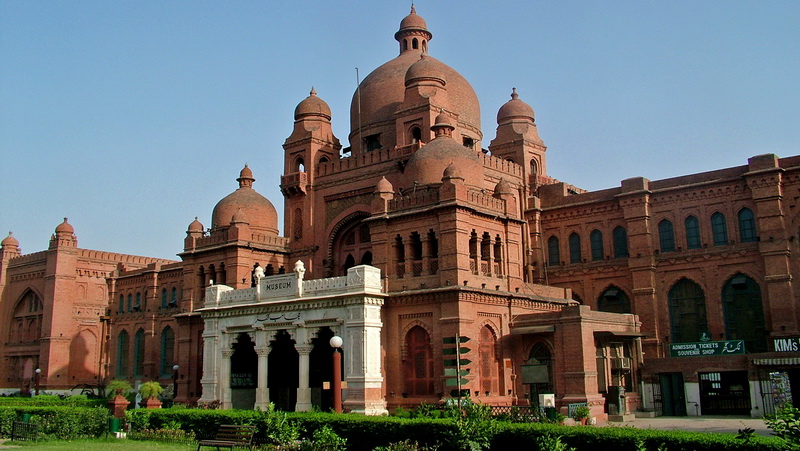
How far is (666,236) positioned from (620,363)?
7929 millimetres

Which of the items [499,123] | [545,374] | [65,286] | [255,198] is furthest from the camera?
[65,286]

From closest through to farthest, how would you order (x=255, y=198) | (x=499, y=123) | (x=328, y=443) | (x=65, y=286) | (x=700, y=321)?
(x=328, y=443)
(x=700, y=321)
(x=255, y=198)
(x=499, y=123)
(x=65, y=286)

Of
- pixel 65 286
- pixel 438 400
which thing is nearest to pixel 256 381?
pixel 438 400

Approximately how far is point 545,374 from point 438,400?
4.20m

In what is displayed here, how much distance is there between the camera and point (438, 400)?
30.1m

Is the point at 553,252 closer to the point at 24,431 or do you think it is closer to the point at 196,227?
the point at 196,227

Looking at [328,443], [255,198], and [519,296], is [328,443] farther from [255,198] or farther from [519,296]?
[255,198]

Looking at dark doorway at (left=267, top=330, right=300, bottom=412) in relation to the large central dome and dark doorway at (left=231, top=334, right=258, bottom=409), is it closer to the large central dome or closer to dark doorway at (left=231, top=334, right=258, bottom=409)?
dark doorway at (left=231, top=334, right=258, bottom=409)

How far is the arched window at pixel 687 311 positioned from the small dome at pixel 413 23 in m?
20.1

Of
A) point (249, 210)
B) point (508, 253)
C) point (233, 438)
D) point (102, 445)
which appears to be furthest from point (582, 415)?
point (249, 210)

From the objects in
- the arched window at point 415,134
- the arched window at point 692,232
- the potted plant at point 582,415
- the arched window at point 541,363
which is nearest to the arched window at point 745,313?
the arched window at point 692,232

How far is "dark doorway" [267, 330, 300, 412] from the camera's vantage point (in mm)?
36250

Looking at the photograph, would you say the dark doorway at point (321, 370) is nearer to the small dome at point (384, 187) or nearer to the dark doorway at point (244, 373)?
the dark doorway at point (244, 373)

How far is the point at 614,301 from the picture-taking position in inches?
1507
